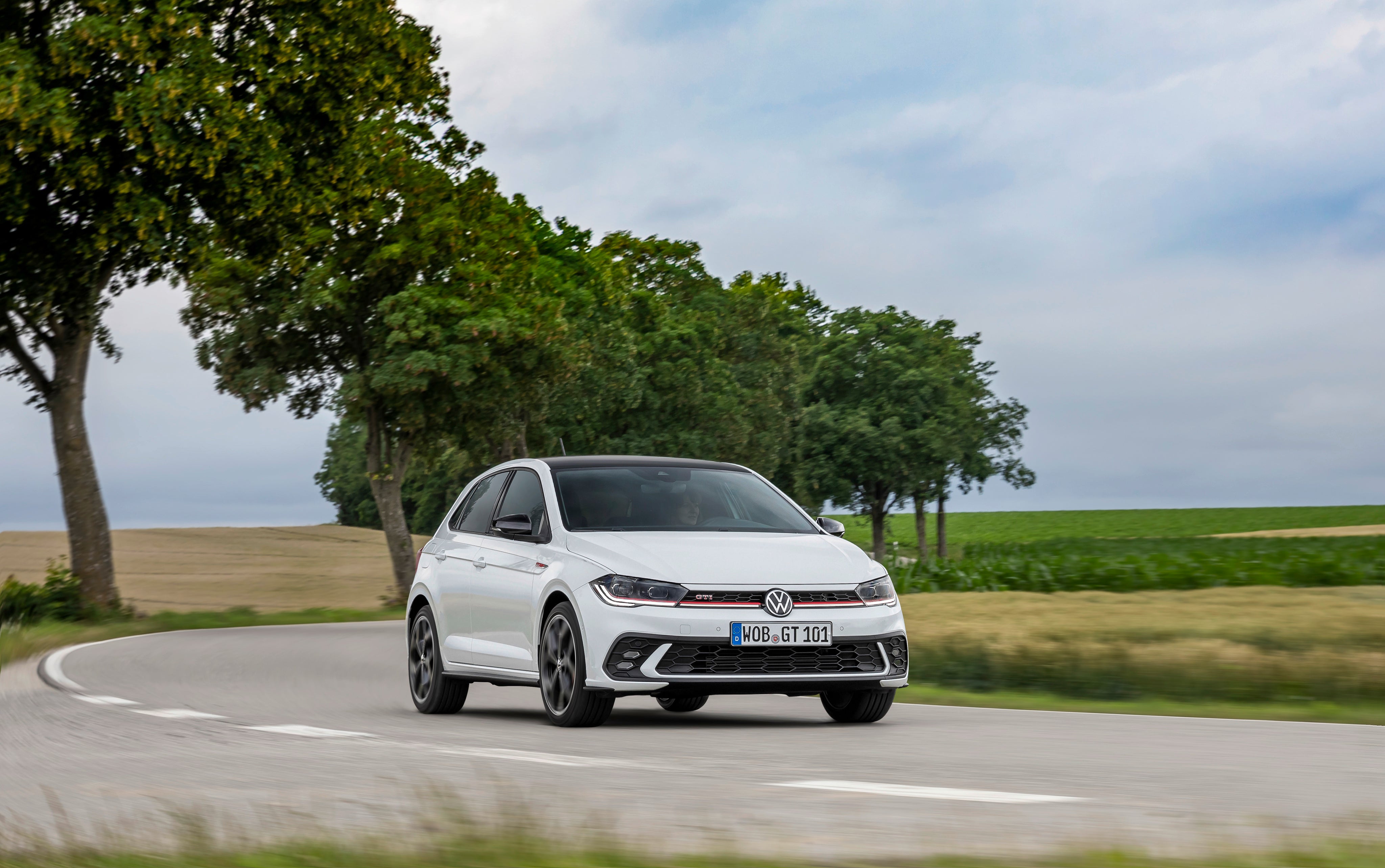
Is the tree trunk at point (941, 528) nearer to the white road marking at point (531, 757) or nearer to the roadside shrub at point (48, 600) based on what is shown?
the roadside shrub at point (48, 600)

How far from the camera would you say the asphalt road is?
228 inches

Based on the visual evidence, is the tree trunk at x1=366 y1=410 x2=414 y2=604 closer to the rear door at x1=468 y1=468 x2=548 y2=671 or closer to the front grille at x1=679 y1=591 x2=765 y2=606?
the rear door at x1=468 y1=468 x2=548 y2=671

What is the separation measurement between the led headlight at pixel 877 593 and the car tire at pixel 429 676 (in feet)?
10.9

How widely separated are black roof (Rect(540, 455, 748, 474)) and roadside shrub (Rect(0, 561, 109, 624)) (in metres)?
19.3

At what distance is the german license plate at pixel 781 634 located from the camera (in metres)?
9.95

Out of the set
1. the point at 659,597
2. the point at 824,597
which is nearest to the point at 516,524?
the point at 659,597

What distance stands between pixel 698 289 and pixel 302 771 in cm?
6106

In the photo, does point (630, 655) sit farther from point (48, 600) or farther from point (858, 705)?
point (48, 600)

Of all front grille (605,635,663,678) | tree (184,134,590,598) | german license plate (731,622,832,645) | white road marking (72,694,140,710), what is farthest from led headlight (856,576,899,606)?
tree (184,134,590,598)

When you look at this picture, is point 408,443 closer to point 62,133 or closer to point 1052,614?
point 62,133

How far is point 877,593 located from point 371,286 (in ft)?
110

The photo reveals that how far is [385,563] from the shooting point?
68625 millimetres

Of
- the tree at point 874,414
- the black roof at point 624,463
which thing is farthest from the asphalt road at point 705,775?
the tree at point 874,414

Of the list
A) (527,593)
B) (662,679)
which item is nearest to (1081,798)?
(662,679)
